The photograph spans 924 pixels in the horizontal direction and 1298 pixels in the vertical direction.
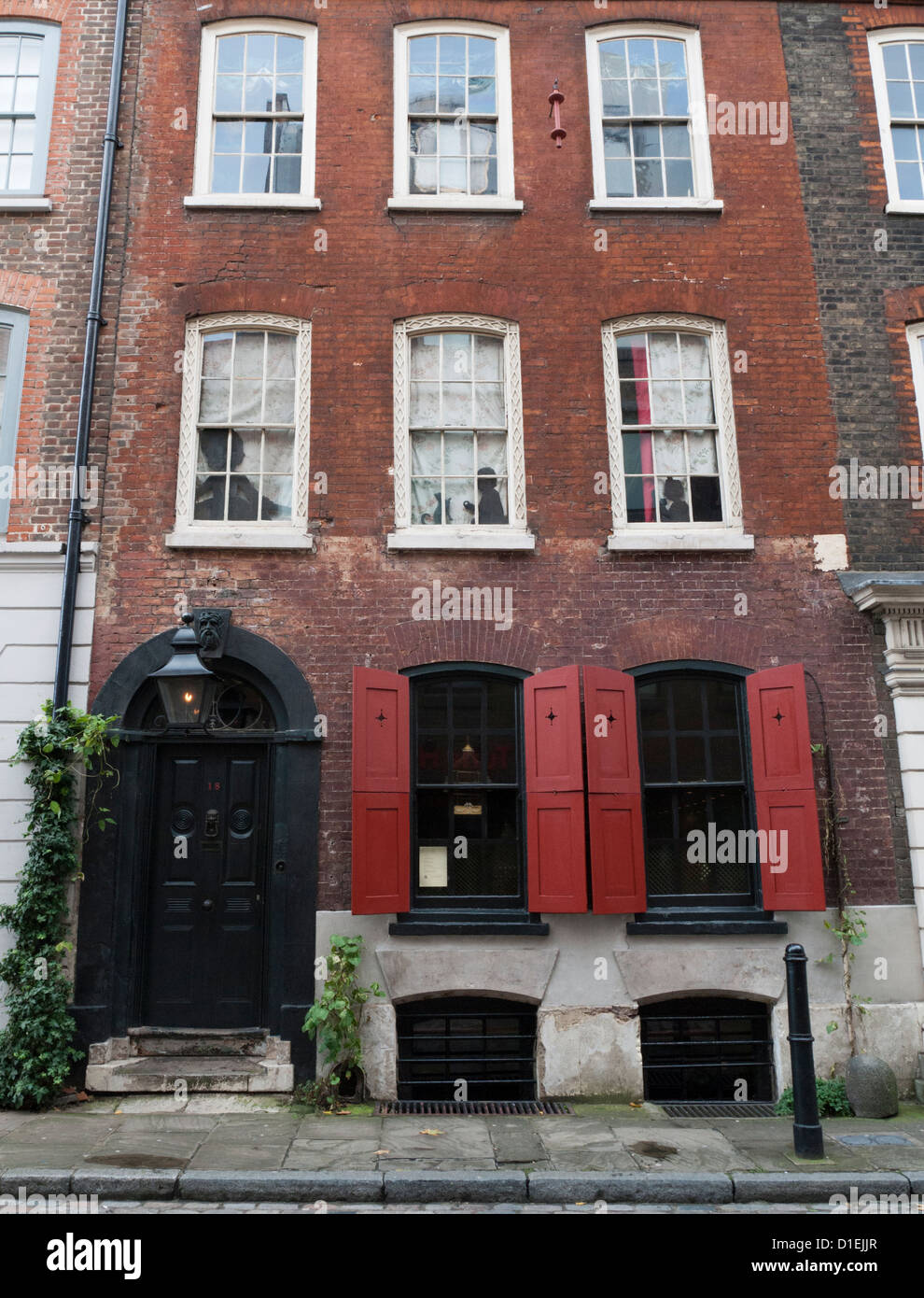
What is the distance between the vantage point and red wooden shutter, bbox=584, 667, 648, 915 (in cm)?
787

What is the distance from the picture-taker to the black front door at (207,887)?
7965mm

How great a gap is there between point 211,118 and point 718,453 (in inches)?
250

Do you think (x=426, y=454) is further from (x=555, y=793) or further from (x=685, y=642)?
(x=555, y=793)

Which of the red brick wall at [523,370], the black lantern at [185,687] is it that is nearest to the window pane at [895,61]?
the red brick wall at [523,370]

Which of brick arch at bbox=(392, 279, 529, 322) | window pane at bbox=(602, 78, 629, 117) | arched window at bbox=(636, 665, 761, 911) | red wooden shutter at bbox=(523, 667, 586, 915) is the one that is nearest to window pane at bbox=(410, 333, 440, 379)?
brick arch at bbox=(392, 279, 529, 322)

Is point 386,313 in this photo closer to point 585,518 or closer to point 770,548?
point 585,518

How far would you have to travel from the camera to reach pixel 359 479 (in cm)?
879

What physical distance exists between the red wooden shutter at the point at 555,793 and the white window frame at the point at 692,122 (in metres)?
5.01

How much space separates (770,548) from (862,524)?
96cm

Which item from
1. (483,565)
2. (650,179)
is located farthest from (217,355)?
(650,179)

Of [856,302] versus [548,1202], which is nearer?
[548,1202]

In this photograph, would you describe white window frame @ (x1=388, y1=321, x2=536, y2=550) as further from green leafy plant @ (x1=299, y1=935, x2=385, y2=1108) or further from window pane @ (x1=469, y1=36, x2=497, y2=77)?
green leafy plant @ (x1=299, y1=935, x2=385, y2=1108)

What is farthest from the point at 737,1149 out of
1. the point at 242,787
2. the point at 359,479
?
the point at 359,479

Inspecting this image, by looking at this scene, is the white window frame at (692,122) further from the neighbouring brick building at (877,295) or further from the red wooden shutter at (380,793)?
the red wooden shutter at (380,793)
